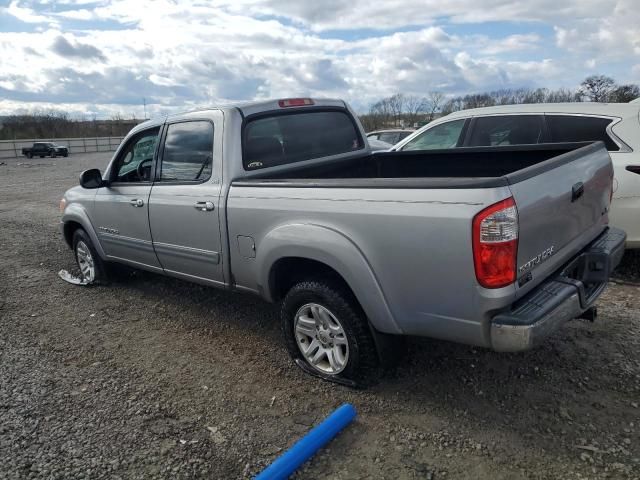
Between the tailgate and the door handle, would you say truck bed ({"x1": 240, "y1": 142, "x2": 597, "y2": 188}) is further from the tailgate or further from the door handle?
the door handle

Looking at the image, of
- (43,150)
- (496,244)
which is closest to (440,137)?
(496,244)

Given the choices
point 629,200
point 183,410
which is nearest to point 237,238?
point 183,410

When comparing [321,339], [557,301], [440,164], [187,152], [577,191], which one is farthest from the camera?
[440,164]

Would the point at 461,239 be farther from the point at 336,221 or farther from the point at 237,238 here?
the point at 237,238

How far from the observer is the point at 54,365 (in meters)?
3.87

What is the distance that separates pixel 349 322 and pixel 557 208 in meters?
1.34

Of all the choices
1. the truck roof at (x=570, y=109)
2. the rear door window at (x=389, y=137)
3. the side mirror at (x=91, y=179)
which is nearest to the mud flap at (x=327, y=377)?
the side mirror at (x=91, y=179)

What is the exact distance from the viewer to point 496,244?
2.36 metres

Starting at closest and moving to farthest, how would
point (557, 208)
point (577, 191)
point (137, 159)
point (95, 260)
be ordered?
point (557, 208) < point (577, 191) < point (137, 159) < point (95, 260)

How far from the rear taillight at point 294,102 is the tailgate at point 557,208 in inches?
85.0

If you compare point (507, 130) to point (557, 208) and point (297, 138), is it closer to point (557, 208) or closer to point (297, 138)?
point (297, 138)

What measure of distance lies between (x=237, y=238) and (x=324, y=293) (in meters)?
0.84

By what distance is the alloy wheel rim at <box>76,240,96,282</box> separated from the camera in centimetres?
563

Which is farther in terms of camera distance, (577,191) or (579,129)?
(579,129)
